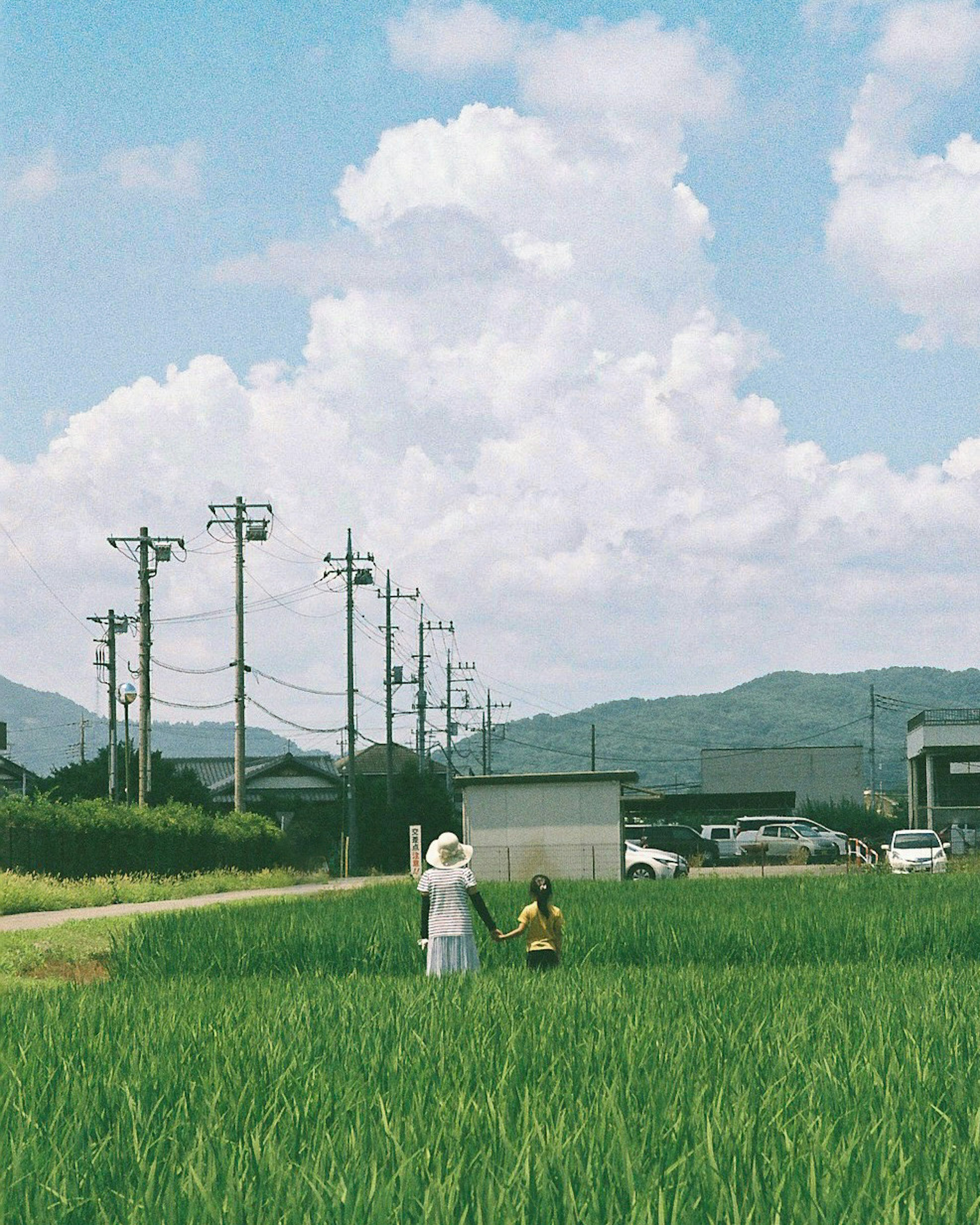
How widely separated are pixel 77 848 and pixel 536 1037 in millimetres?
29395

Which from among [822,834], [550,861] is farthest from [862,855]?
[550,861]

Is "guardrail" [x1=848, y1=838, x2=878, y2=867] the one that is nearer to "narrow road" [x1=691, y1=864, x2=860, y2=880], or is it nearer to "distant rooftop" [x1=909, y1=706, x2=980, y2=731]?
"narrow road" [x1=691, y1=864, x2=860, y2=880]

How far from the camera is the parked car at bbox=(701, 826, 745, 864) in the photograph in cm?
5394

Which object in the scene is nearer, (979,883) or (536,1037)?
(536,1037)

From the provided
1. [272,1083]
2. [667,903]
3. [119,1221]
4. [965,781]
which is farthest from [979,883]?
[965,781]

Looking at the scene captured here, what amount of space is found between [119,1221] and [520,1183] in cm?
121

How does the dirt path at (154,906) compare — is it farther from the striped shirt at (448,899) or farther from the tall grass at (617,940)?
the striped shirt at (448,899)

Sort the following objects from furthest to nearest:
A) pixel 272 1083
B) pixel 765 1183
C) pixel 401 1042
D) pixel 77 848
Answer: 1. pixel 77 848
2. pixel 401 1042
3. pixel 272 1083
4. pixel 765 1183

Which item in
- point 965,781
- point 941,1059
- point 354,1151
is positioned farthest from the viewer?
point 965,781

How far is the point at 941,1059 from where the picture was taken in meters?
7.01

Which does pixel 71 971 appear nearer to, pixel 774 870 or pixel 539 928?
pixel 539 928

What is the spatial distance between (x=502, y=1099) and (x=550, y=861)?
2978 centimetres

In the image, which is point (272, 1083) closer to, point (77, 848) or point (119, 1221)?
point (119, 1221)

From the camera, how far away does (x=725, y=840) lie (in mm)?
56219
